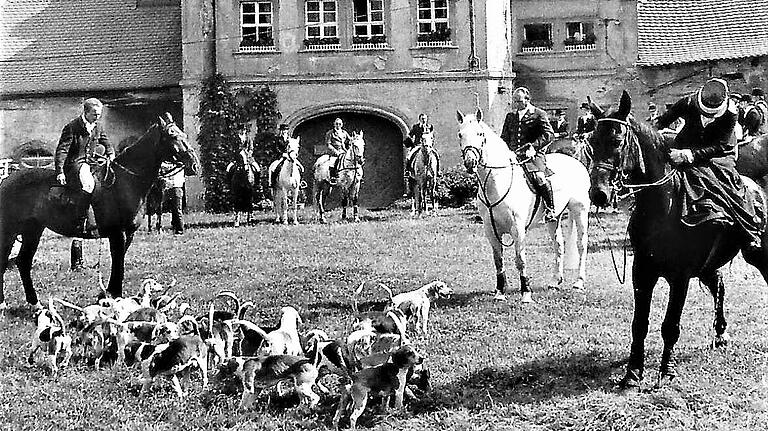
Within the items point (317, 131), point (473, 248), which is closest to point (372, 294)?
point (473, 248)

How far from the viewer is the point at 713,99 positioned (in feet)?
20.5

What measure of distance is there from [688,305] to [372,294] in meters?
3.16

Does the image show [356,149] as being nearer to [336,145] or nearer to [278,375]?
[336,145]

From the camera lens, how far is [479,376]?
22.4ft

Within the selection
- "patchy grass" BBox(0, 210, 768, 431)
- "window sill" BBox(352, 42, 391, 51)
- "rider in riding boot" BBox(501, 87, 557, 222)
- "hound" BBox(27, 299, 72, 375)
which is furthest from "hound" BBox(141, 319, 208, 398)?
"window sill" BBox(352, 42, 391, 51)

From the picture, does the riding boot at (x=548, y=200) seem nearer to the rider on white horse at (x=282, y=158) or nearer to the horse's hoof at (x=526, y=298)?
the horse's hoof at (x=526, y=298)

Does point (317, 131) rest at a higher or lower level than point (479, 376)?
higher

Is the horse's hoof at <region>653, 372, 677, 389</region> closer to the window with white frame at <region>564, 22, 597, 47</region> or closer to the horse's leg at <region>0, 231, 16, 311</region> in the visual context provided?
the horse's leg at <region>0, 231, 16, 311</region>

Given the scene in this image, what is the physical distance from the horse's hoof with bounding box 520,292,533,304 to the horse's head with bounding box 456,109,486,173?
140cm

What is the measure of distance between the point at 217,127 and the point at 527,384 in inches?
562

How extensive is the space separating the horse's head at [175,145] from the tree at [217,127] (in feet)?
33.6

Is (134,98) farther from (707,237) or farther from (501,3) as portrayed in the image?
(707,237)

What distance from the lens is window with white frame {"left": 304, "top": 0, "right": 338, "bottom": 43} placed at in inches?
749

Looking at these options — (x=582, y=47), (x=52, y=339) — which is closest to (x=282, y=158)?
(x=582, y=47)
